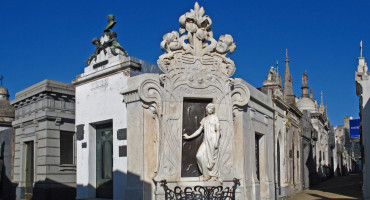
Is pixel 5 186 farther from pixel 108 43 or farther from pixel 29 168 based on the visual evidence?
pixel 108 43

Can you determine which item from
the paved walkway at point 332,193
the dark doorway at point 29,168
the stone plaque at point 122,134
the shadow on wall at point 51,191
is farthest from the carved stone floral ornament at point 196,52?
the paved walkway at point 332,193

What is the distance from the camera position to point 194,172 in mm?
9555

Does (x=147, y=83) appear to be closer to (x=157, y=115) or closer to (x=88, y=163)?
(x=157, y=115)

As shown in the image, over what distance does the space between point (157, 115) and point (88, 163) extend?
9.44ft

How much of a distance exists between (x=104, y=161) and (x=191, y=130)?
9.29ft

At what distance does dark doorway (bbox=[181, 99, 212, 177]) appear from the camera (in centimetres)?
955

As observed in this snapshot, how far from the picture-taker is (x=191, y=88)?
379 inches

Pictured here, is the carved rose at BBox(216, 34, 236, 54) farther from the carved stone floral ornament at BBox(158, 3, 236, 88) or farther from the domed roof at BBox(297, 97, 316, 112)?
the domed roof at BBox(297, 97, 316, 112)

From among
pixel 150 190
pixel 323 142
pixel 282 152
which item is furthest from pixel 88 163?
pixel 323 142

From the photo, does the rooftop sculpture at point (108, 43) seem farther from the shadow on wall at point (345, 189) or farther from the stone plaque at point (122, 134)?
the shadow on wall at point (345, 189)

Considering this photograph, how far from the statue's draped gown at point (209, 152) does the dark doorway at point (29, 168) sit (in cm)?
775

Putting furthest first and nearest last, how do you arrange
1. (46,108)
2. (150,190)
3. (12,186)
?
(12,186), (46,108), (150,190)

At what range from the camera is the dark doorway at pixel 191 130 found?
955 cm

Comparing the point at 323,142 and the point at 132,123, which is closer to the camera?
the point at 132,123
